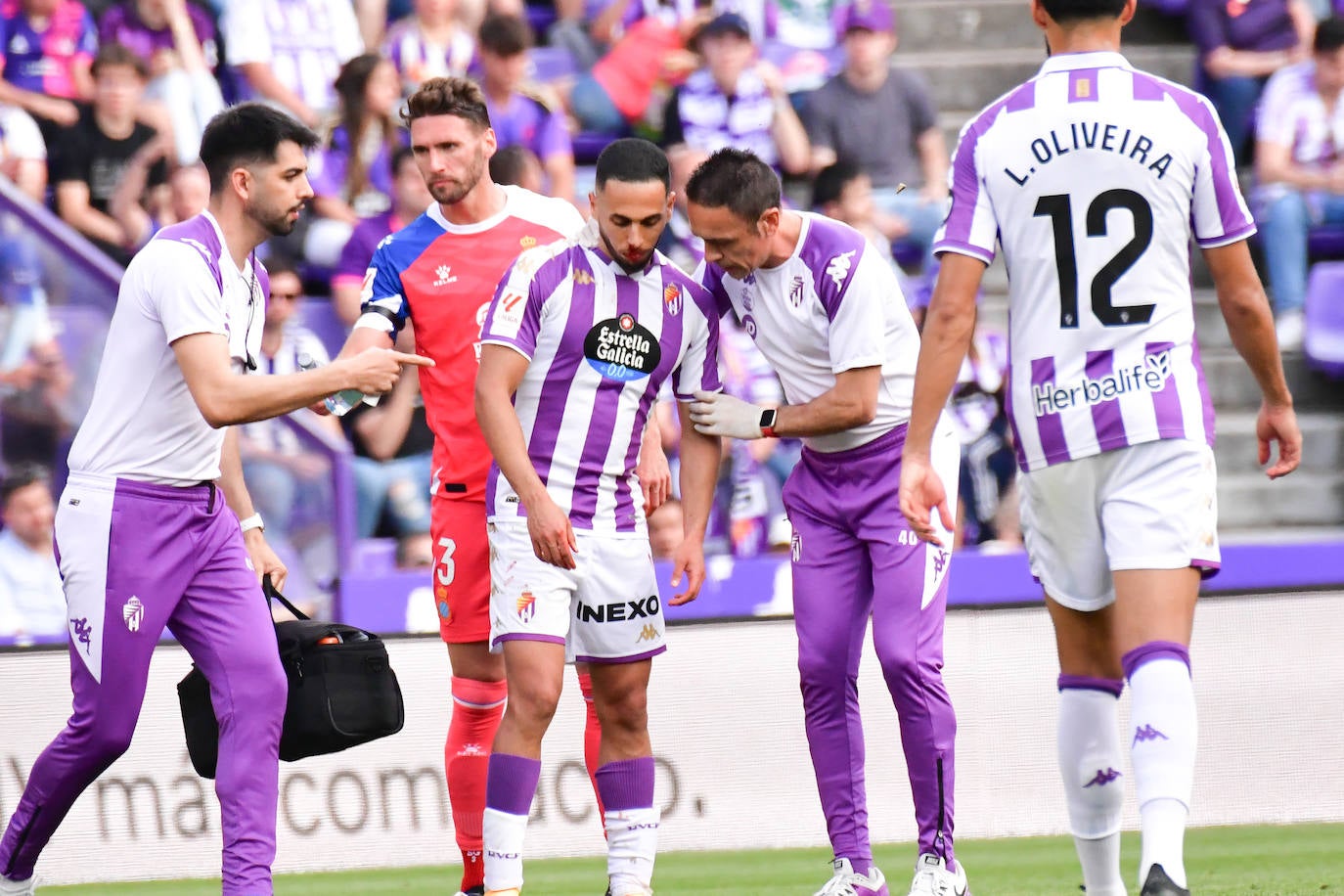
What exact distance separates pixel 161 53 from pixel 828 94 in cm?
381

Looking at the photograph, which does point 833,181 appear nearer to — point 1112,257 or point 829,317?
point 829,317

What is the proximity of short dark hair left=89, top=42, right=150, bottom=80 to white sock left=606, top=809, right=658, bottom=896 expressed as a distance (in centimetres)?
606

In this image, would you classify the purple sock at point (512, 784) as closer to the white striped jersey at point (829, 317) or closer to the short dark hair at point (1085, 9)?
the white striped jersey at point (829, 317)

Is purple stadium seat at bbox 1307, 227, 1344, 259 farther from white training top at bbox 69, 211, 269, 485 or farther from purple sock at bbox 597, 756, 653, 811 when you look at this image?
white training top at bbox 69, 211, 269, 485

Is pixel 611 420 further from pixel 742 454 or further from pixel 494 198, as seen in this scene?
pixel 742 454

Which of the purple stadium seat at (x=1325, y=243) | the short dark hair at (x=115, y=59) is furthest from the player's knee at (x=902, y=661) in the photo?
the purple stadium seat at (x=1325, y=243)

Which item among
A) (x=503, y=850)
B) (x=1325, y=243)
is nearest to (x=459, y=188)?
(x=503, y=850)

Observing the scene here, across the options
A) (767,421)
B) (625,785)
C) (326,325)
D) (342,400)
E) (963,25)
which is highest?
(963,25)

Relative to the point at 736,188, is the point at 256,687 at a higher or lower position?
lower

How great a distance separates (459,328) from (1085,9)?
2226 millimetres

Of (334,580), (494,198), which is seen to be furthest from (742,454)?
(494,198)

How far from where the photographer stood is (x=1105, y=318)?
13.2 ft

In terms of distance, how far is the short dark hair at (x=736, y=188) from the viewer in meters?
4.98

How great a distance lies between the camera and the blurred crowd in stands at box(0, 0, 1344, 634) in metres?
8.27
